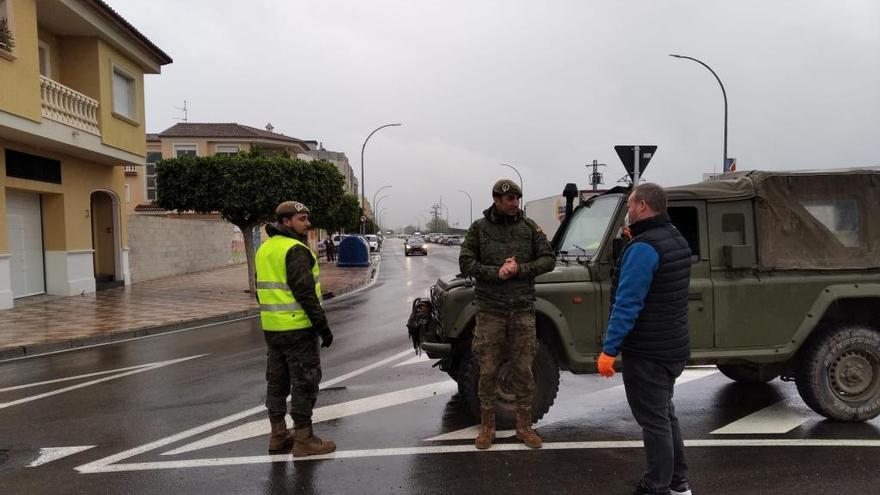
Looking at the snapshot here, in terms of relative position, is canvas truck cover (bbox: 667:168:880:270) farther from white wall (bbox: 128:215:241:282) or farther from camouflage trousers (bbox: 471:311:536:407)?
white wall (bbox: 128:215:241:282)

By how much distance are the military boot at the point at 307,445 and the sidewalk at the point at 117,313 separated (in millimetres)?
6915

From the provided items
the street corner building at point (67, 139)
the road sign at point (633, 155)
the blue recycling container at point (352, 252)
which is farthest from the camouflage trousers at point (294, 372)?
the blue recycling container at point (352, 252)

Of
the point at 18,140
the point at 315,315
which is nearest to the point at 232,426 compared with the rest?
the point at 315,315

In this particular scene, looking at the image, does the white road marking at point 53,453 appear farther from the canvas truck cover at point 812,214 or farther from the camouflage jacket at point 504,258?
the canvas truck cover at point 812,214

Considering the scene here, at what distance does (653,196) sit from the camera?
3301 mm

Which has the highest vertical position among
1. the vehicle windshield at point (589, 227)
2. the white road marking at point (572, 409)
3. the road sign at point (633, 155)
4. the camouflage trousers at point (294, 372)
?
the road sign at point (633, 155)

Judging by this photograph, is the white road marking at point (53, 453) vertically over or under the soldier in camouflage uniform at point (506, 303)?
under

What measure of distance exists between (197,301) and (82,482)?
1160cm

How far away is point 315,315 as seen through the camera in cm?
422

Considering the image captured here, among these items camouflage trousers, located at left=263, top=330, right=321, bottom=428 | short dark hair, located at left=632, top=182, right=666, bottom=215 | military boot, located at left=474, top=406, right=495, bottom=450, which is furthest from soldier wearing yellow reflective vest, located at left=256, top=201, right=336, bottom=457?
short dark hair, located at left=632, top=182, right=666, bottom=215

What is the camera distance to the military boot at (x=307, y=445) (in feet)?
13.9

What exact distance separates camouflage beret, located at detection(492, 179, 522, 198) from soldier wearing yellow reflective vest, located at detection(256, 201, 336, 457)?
149 cm

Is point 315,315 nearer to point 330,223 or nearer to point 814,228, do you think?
point 814,228

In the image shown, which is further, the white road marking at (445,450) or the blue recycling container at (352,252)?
the blue recycling container at (352,252)
